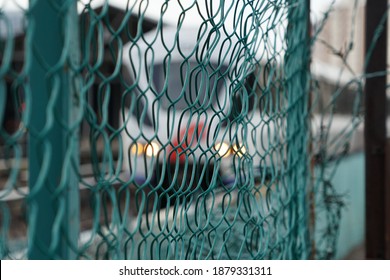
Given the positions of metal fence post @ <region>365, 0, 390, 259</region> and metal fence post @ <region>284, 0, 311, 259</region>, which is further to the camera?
metal fence post @ <region>365, 0, 390, 259</region>

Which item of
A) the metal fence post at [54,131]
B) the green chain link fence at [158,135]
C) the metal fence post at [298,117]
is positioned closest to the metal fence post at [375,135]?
the green chain link fence at [158,135]

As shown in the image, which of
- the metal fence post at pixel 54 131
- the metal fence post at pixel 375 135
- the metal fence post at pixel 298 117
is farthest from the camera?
the metal fence post at pixel 375 135

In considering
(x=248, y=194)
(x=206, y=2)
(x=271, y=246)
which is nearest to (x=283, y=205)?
(x=271, y=246)

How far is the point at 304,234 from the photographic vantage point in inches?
77.2

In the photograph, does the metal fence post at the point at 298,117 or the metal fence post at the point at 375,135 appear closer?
the metal fence post at the point at 298,117

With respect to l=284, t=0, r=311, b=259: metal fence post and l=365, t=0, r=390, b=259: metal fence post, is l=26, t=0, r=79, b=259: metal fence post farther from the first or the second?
l=365, t=0, r=390, b=259: metal fence post

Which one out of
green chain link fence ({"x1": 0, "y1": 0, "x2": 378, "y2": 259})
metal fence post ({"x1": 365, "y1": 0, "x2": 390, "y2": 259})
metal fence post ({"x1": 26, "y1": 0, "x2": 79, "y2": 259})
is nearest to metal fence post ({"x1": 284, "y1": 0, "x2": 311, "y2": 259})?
green chain link fence ({"x1": 0, "y1": 0, "x2": 378, "y2": 259})

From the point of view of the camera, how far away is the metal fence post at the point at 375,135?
8.00 feet

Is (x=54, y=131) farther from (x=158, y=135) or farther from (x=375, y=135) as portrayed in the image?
(x=375, y=135)

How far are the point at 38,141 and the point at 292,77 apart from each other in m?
1.22

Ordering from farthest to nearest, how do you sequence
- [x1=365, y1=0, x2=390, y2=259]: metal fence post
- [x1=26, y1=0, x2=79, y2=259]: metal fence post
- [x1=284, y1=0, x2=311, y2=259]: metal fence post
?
[x1=365, y1=0, x2=390, y2=259]: metal fence post → [x1=284, y1=0, x2=311, y2=259]: metal fence post → [x1=26, y1=0, x2=79, y2=259]: metal fence post

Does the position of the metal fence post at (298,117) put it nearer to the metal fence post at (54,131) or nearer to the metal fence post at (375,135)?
the metal fence post at (375,135)

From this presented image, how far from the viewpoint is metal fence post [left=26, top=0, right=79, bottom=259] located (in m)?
0.79
